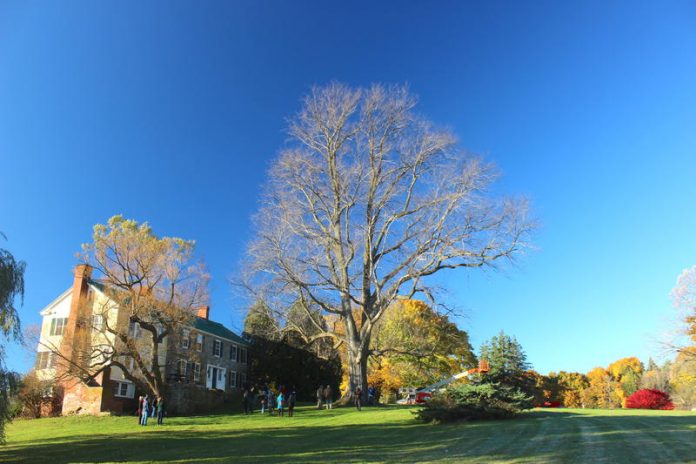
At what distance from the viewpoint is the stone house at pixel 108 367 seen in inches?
1407

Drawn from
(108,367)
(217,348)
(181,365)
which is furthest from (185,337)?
(217,348)

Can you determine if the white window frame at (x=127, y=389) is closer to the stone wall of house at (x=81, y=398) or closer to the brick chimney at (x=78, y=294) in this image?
the stone wall of house at (x=81, y=398)

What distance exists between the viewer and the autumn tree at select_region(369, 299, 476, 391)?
51.8m

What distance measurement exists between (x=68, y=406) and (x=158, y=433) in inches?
724

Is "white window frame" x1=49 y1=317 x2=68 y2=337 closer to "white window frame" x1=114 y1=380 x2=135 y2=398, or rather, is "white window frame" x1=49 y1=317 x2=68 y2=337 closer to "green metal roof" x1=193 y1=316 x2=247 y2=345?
"white window frame" x1=114 y1=380 x2=135 y2=398

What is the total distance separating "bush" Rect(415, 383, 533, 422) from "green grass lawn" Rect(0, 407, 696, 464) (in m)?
0.64

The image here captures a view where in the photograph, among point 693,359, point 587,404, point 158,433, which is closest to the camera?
point 158,433

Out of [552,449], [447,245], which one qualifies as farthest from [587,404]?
[552,449]

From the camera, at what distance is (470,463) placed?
11.1 meters

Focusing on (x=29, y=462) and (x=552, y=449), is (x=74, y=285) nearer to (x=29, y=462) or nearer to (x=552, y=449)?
(x=29, y=462)

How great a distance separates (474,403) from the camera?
2070 cm

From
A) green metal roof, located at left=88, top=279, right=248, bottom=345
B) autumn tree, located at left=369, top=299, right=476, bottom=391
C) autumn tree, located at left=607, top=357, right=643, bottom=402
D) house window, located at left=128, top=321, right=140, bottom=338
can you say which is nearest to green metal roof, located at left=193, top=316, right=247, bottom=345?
green metal roof, located at left=88, top=279, right=248, bottom=345

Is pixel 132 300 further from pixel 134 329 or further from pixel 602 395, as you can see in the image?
pixel 602 395

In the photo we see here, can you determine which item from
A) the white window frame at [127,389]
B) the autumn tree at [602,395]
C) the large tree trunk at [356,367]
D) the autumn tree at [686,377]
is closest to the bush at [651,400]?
the autumn tree at [686,377]
